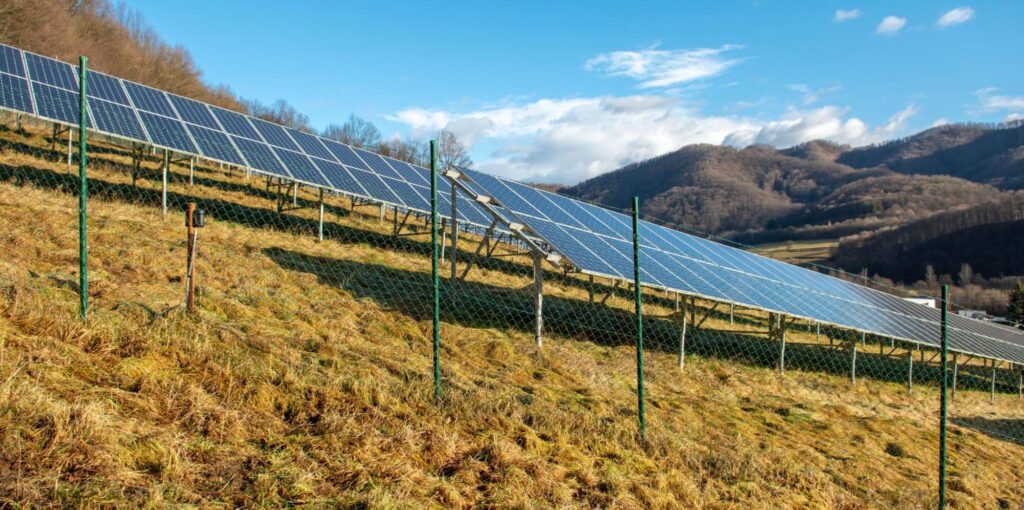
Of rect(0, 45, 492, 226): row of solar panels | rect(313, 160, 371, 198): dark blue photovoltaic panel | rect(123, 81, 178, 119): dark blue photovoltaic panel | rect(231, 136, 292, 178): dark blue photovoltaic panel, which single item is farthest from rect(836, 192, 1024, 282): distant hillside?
rect(123, 81, 178, 119): dark blue photovoltaic panel

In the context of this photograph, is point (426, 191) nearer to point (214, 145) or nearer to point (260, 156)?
point (260, 156)

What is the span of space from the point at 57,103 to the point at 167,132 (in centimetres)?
263

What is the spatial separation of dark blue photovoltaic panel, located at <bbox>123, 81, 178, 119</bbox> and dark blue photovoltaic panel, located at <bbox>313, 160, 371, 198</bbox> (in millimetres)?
4668

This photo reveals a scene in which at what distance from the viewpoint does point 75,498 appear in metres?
4.32

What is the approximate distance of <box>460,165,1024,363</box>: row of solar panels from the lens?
1583 cm

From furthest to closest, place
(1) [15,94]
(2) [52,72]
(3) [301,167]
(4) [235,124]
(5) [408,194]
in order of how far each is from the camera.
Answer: (4) [235,124] < (5) [408,194] < (3) [301,167] < (2) [52,72] < (1) [15,94]

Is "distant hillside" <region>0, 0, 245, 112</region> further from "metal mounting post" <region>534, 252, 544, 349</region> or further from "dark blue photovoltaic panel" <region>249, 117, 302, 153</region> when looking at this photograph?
"metal mounting post" <region>534, 252, 544, 349</region>

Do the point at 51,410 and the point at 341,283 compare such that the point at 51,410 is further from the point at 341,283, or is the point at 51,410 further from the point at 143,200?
the point at 143,200

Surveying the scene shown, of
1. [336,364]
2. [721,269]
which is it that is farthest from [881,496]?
[721,269]

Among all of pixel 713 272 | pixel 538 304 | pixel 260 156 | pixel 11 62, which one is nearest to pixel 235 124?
pixel 260 156

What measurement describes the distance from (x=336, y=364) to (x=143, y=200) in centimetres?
1398

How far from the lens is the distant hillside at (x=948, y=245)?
373ft

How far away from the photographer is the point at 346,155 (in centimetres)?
2333

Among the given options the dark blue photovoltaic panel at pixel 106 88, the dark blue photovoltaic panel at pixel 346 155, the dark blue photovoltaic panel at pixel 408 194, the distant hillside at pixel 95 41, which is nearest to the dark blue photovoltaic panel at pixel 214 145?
the dark blue photovoltaic panel at pixel 106 88
